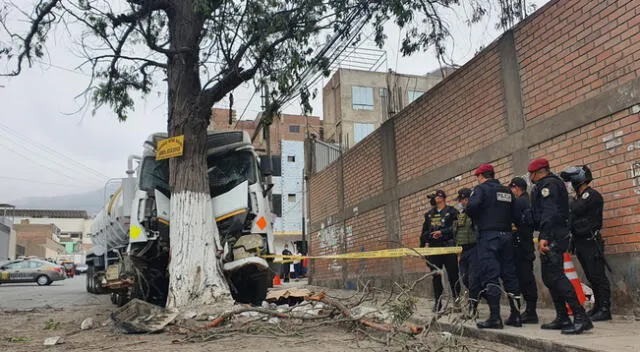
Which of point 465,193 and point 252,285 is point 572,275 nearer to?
point 465,193

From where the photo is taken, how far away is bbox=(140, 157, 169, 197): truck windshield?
27.7 ft

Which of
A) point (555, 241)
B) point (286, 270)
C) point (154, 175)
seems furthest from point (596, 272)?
point (286, 270)

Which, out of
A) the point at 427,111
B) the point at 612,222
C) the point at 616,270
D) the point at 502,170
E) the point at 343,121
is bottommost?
the point at 616,270

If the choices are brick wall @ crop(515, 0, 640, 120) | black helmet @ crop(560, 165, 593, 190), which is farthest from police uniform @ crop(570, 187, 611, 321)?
brick wall @ crop(515, 0, 640, 120)

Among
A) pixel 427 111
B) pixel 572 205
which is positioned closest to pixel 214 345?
pixel 572 205

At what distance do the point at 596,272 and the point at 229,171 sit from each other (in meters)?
A: 5.71

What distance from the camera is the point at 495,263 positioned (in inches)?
214

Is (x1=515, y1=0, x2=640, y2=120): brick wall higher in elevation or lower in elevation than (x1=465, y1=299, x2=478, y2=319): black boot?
higher

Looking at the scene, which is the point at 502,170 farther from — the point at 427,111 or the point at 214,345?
the point at 214,345

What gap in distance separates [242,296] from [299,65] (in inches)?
158

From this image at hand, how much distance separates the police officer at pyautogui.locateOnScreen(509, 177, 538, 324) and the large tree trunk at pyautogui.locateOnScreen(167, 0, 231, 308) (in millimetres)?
3780

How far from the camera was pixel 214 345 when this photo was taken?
16.9 ft

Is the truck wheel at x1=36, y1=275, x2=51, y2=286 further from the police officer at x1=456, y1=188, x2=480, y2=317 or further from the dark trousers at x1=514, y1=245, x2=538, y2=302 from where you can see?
the dark trousers at x1=514, y1=245, x2=538, y2=302

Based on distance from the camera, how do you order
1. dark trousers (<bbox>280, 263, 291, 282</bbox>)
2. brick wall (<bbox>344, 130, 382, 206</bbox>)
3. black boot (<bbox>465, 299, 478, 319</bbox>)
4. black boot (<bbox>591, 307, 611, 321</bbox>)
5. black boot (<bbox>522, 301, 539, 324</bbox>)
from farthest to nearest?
dark trousers (<bbox>280, 263, 291, 282</bbox>) → brick wall (<bbox>344, 130, 382, 206</bbox>) → black boot (<bbox>522, 301, 539, 324</bbox>) → black boot (<bbox>591, 307, 611, 321</bbox>) → black boot (<bbox>465, 299, 478, 319</bbox>)
